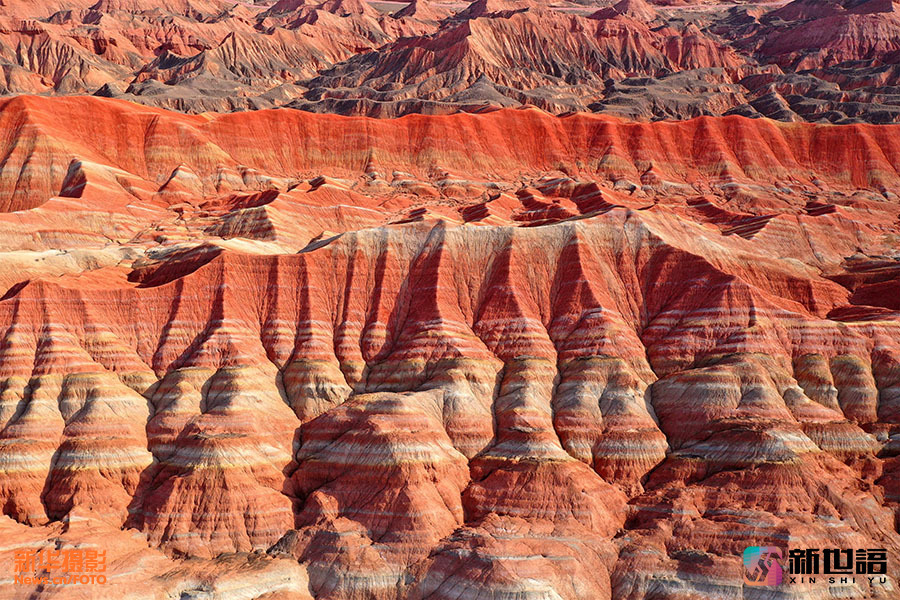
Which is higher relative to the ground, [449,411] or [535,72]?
[535,72]

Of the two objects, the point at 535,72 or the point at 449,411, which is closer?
the point at 449,411

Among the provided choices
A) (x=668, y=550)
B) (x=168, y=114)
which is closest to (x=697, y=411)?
(x=668, y=550)

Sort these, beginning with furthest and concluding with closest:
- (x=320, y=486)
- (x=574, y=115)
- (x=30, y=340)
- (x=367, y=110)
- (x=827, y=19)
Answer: (x=827, y=19)
(x=367, y=110)
(x=574, y=115)
(x=30, y=340)
(x=320, y=486)

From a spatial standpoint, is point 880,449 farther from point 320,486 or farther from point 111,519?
point 111,519

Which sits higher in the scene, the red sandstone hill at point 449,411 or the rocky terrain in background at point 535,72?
the rocky terrain in background at point 535,72

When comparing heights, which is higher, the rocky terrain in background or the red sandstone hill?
the rocky terrain in background

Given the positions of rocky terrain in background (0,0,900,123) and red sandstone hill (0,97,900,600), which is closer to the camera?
red sandstone hill (0,97,900,600)

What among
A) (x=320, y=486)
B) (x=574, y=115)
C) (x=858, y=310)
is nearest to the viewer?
(x=320, y=486)

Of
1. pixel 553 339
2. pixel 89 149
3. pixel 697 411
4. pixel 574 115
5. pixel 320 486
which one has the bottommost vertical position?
pixel 320 486
